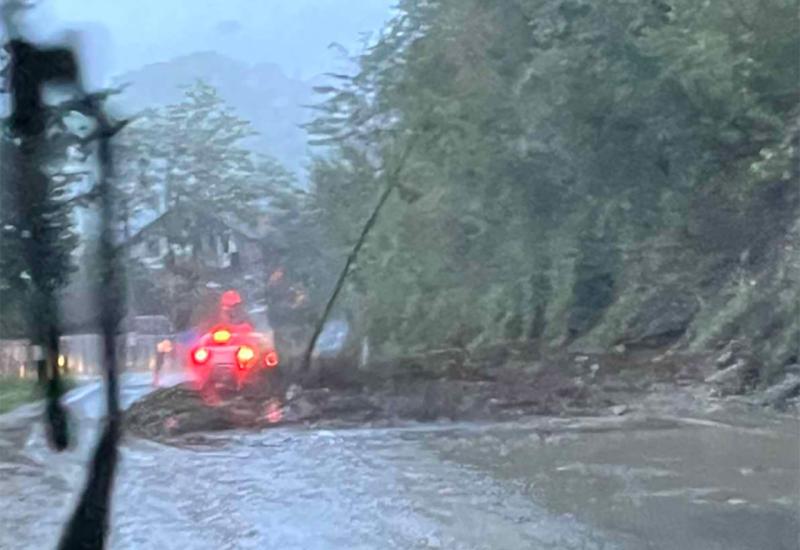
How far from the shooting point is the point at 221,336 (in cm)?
666

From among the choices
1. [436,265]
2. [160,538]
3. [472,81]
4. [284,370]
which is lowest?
[160,538]

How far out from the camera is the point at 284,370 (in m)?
7.28

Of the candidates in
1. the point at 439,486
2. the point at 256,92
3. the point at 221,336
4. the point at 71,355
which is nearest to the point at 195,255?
the point at 221,336

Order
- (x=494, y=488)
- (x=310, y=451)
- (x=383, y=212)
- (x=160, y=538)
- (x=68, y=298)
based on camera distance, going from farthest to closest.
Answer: (x=383, y=212)
(x=310, y=451)
(x=494, y=488)
(x=160, y=538)
(x=68, y=298)

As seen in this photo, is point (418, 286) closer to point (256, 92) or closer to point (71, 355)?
point (256, 92)

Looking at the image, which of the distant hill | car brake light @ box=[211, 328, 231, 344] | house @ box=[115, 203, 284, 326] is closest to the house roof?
house @ box=[115, 203, 284, 326]

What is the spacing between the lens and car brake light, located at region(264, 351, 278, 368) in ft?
23.2

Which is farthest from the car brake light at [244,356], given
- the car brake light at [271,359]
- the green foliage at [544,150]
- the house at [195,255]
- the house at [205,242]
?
the green foliage at [544,150]

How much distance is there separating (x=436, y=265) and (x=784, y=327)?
1.99m

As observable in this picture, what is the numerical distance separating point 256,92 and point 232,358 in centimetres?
120

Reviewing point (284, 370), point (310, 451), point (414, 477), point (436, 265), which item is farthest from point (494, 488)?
point (436, 265)

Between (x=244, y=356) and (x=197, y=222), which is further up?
(x=197, y=222)

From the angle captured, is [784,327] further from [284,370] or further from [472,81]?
[284,370]

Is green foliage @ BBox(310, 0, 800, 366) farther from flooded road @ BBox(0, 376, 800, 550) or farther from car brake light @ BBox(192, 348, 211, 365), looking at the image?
car brake light @ BBox(192, 348, 211, 365)
